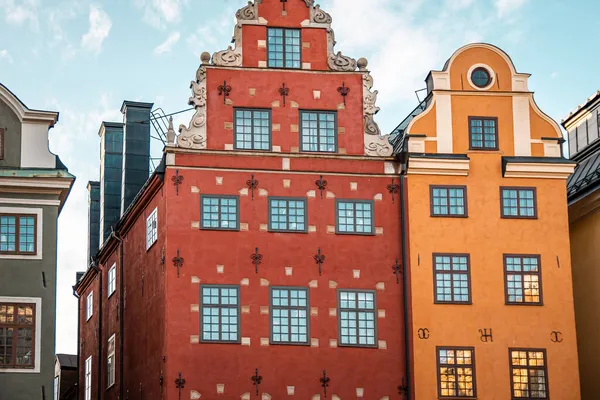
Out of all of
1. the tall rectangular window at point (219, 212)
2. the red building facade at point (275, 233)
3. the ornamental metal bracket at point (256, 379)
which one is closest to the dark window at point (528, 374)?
the red building facade at point (275, 233)

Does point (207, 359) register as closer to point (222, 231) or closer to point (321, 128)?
point (222, 231)

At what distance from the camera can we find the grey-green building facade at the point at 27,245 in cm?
3562

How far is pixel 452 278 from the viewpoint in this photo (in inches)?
1585

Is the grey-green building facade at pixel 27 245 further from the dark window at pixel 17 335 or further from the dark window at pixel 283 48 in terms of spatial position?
the dark window at pixel 283 48

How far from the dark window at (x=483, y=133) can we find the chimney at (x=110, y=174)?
15.7m

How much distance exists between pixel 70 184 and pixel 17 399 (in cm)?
655

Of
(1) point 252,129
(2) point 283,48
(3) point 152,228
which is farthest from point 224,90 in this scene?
(3) point 152,228

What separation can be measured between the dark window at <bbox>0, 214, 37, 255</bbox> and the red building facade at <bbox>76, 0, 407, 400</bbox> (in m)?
4.25

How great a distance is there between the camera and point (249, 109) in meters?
40.3

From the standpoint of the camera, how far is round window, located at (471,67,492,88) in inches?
1650

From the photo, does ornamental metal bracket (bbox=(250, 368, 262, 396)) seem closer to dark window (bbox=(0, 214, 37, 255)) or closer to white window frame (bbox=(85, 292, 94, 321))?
dark window (bbox=(0, 214, 37, 255))

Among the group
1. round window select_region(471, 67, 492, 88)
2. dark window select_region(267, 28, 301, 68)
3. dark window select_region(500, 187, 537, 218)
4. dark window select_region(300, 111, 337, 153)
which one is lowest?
dark window select_region(500, 187, 537, 218)

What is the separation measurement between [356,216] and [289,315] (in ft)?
13.2

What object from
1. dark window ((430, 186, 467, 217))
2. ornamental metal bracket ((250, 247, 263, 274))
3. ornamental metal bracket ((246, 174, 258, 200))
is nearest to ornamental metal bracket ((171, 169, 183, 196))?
ornamental metal bracket ((246, 174, 258, 200))
